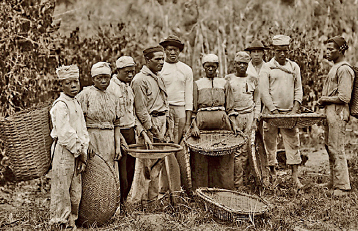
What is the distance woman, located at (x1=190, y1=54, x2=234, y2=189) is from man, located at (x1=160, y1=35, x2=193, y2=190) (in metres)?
0.12

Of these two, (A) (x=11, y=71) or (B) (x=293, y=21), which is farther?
(B) (x=293, y=21)

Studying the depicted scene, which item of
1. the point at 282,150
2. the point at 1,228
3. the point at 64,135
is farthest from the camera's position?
the point at 282,150

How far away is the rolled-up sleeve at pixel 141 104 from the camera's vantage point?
5461 millimetres

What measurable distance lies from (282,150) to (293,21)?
11.1 feet

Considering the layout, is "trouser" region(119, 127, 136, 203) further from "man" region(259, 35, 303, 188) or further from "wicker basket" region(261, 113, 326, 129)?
"man" region(259, 35, 303, 188)

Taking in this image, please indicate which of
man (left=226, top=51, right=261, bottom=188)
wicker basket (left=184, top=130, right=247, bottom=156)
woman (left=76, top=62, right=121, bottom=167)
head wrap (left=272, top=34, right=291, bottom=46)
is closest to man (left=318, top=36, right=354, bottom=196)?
head wrap (left=272, top=34, right=291, bottom=46)

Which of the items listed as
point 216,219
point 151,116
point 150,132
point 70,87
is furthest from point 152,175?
point 70,87

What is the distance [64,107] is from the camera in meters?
4.46

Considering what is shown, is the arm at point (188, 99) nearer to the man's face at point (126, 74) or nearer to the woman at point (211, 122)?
the woman at point (211, 122)

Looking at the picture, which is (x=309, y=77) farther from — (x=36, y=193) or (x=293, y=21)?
(x=36, y=193)

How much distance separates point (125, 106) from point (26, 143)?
119 centimetres

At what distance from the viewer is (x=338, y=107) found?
629 centimetres

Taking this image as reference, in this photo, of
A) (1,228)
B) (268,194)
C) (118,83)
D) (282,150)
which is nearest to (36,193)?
Answer: (1,228)

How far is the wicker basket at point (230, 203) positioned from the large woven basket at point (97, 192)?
1032 millimetres
